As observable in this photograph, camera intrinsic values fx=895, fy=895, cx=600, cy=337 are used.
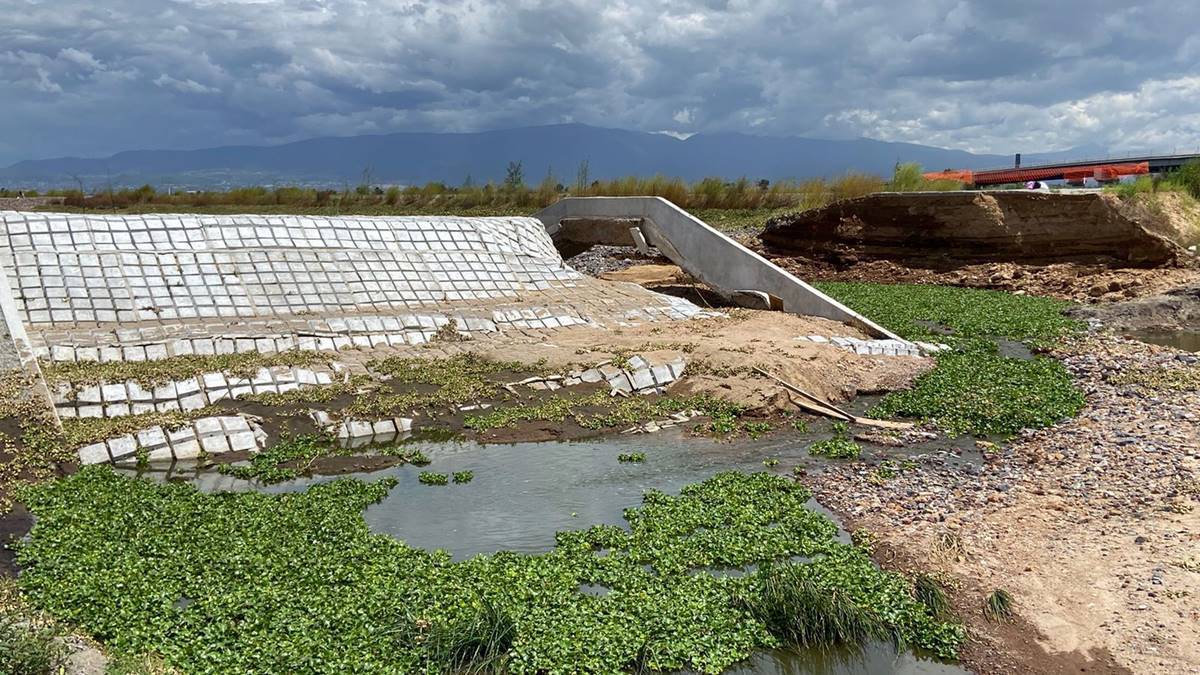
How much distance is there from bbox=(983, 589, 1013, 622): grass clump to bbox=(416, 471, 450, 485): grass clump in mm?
4425

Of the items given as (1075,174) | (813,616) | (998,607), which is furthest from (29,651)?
(1075,174)

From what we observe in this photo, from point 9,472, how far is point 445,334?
19.7 feet

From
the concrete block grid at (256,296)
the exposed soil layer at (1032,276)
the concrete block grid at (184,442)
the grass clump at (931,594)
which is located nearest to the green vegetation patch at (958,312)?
the exposed soil layer at (1032,276)

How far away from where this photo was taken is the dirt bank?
5.11 metres

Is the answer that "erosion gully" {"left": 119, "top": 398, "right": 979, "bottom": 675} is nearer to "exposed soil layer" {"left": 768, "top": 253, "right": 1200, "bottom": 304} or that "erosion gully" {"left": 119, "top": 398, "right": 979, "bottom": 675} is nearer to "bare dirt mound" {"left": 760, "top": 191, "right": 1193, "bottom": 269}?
"exposed soil layer" {"left": 768, "top": 253, "right": 1200, "bottom": 304}

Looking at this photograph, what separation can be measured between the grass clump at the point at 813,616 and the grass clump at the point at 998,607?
2.20 ft

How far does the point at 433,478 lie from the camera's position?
25.7 feet

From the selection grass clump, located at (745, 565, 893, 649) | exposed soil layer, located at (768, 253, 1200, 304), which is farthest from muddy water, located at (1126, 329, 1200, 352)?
grass clump, located at (745, 565, 893, 649)

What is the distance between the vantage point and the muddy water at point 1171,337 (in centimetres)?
1377

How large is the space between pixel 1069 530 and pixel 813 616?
2.46 metres

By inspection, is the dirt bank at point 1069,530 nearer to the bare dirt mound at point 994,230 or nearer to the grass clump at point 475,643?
the grass clump at point 475,643

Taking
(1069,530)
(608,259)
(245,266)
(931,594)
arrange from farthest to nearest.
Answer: (608,259), (245,266), (1069,530), (931,594)

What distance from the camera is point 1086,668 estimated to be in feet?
15.9

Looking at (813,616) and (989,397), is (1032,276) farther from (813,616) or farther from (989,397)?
(813,616)
